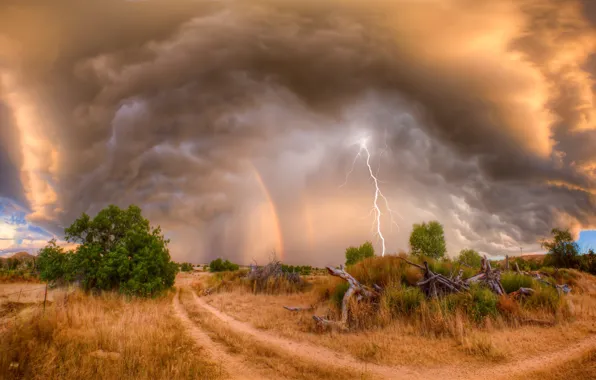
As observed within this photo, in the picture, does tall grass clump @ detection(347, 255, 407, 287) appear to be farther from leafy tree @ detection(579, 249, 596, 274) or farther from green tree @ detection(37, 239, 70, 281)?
leafy tree @ detection(579, 249, 596, 274)

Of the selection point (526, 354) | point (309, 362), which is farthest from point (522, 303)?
point (309, 362)

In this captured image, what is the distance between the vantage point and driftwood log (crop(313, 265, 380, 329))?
1046 cm

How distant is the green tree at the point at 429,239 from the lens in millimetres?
46375

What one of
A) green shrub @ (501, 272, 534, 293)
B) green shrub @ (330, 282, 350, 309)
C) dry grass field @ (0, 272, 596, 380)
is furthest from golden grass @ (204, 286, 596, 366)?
green shrub @ (330, 282, 350, 309)

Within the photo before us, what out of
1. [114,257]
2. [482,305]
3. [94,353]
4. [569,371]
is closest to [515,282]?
[482,305]

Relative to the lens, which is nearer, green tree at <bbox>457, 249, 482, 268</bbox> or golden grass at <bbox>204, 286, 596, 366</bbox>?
golden grass at <bbox>204, 286, 596, 366</bbox>

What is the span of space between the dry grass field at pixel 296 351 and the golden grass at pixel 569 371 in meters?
0.02

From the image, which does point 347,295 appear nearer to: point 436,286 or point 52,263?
point 436,286

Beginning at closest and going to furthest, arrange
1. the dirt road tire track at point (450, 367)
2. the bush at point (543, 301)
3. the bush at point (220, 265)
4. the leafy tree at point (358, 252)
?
the dirt road tire track at point (450, 367) → the bush at point (543, 301) → the leafy tree at point (358, 252) → the bush at point (220, 265)

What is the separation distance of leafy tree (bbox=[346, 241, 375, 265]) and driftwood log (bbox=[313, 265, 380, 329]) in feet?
136

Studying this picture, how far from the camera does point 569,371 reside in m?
6.38

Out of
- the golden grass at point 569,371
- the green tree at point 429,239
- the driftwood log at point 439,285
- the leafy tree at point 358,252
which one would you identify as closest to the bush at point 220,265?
the leafy tree at point 358,252

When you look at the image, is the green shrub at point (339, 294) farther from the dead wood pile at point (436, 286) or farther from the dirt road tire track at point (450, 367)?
the dirt road tire track at point (450, 367)

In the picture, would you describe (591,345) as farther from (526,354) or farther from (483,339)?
(483,339)
